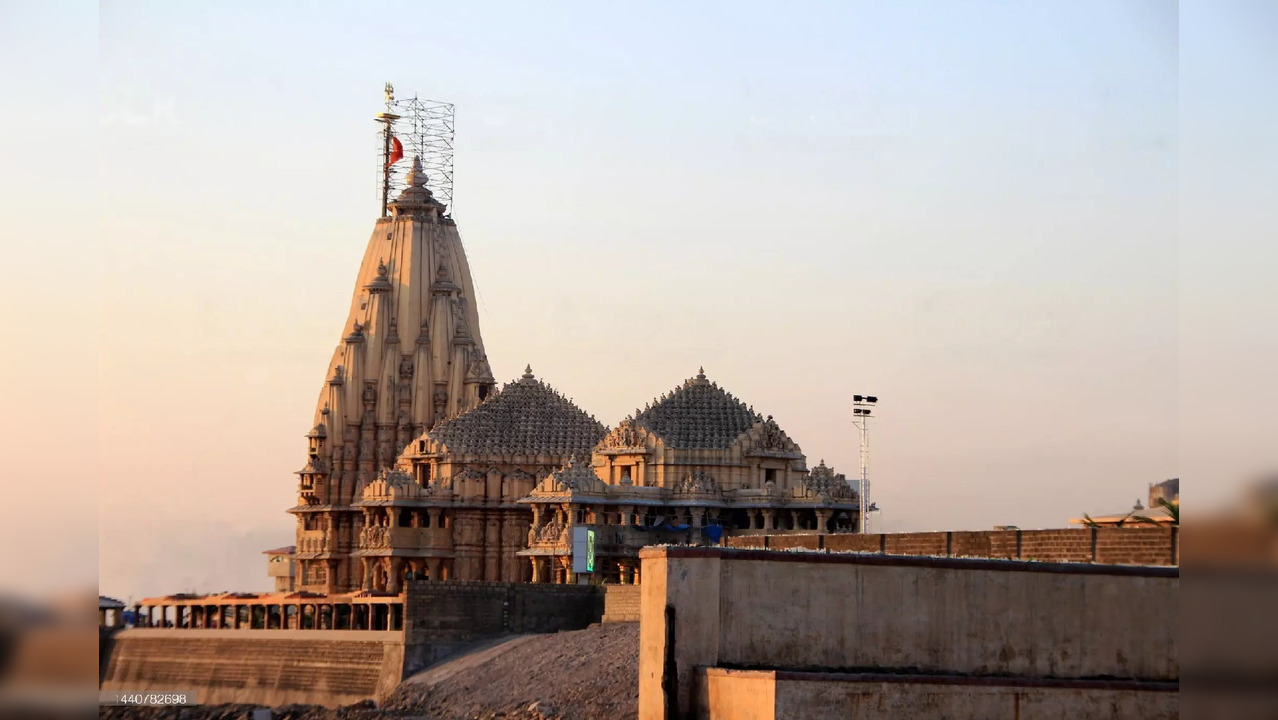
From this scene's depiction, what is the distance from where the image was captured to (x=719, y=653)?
31203 millimetres

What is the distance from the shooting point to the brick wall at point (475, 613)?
6819cm

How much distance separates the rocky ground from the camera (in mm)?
50000

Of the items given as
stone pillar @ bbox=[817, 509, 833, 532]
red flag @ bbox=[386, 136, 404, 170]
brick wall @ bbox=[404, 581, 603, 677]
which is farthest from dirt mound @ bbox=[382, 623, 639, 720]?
red flag @ bbox=[386, 136, 404, 170]

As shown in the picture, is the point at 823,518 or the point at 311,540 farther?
the point at 311,540

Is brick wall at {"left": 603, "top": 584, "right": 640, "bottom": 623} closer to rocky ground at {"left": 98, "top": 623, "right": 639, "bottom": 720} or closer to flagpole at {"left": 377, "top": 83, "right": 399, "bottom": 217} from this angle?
rocky ground at {"left": 98, "top": 623, "right": 639, "bottom": 720}

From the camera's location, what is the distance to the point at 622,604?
65438 mm

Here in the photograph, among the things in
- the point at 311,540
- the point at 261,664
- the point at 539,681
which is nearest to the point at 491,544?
the point at 261,664

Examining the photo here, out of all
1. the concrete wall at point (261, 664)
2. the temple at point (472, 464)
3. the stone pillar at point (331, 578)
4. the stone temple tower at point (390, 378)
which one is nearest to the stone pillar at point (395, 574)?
the temple at point (472, 464)

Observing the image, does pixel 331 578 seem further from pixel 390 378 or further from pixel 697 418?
pixel 697 418

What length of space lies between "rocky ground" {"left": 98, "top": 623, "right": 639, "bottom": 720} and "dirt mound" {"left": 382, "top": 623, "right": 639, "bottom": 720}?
3 cm

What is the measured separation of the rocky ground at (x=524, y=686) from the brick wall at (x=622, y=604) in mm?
1187

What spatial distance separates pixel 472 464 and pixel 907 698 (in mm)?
69686
